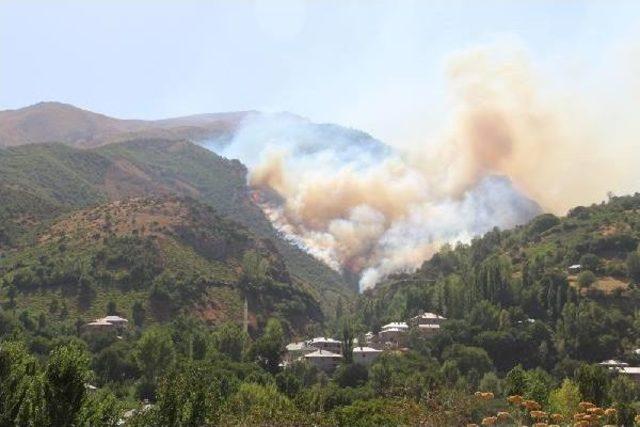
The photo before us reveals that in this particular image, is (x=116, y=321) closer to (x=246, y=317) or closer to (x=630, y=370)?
(x=246, y=317)

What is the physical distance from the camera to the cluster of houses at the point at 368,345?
122812 millimetres

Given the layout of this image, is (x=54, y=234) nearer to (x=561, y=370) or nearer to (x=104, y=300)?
(x=104, y=300)

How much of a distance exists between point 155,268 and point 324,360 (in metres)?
41.3

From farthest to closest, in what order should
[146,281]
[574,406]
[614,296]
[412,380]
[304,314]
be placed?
[304,314], [146,281], [614,296], [412,380], [574,406]

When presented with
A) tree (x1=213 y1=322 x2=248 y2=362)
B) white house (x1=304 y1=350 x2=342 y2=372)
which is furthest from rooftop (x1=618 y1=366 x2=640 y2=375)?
tree (x1=213 y1=322 x2=248 y2=362)

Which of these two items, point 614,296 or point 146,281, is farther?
point 146,281

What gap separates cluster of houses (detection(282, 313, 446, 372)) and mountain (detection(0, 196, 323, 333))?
17.6m

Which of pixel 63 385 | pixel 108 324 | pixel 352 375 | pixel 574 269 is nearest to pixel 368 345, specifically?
Answer: pixel 352 375

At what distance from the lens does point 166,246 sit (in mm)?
162125

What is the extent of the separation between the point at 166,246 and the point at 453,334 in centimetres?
6502

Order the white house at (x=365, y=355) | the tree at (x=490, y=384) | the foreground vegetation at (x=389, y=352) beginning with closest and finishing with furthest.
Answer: the foreground vegetation at (x=389, y=352), the tree at (x=490, y=384), the white house at (x=365, y=355)

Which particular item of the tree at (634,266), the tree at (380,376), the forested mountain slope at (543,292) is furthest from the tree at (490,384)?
the tree at (634,266)

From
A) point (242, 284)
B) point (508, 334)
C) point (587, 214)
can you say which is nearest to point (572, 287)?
point (508, 334)

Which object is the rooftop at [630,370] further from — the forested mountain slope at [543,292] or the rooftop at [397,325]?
the rooftop at [397,325]
